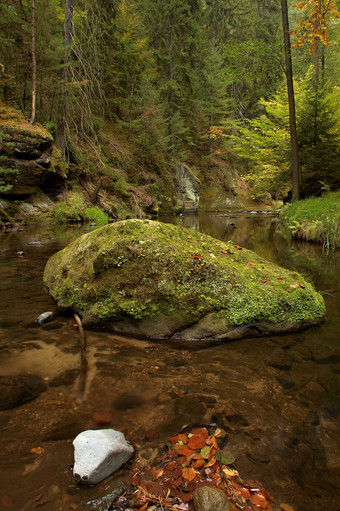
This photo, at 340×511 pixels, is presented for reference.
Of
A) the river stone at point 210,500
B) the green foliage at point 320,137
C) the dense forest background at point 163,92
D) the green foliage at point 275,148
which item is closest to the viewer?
the river stone at point 210,500

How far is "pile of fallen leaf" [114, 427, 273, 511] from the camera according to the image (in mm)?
1261

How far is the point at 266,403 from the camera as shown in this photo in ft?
6.53

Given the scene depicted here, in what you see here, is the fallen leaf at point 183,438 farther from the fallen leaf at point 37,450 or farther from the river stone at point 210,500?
the fallen leaf at point 37,450

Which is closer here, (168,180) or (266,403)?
(266,403)

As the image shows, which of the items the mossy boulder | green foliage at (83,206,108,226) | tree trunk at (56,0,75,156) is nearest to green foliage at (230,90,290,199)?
green foliage at (83,206,108,226)

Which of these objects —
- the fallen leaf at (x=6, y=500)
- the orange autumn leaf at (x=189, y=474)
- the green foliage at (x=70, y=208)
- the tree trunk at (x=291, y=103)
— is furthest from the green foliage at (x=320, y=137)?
the fallen leaf at (x=6, y=500)

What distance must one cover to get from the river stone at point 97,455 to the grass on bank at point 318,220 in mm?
7545

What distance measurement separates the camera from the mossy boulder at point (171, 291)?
9.84ft

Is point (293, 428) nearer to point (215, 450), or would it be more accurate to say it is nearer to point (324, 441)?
point (324, 441)

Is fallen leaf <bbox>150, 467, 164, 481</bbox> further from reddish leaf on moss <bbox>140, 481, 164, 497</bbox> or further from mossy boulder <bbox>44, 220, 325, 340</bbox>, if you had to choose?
mossy boulder <bbox>44, 220, 325, 340</bbox>

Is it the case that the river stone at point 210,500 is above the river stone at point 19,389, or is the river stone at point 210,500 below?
below

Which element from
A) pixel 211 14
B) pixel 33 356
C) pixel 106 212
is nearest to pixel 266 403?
pixel 33 356

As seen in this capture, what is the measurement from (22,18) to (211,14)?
97.1ft

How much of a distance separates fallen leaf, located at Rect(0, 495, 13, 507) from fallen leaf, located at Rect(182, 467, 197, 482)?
78cm
